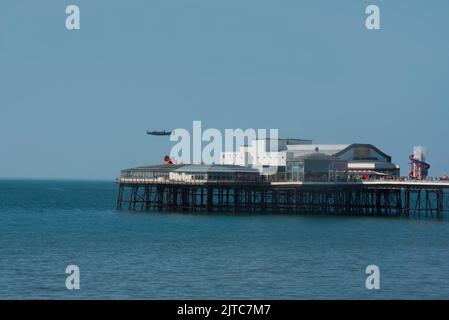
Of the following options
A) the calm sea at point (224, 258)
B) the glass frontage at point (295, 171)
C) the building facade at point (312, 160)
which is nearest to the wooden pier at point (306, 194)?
the glass frontage at point (295, 171)

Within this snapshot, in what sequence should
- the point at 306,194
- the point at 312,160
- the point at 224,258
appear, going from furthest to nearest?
1. the point at 306,194
2. the point at 312,160
3. the point at 224,258

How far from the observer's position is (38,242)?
62688 mm

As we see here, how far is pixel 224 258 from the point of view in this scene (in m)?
52.8

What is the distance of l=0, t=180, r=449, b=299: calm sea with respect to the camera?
134ft

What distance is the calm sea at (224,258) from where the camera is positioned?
40906 millimetres

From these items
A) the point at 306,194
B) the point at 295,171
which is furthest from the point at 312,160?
the point at 306,194

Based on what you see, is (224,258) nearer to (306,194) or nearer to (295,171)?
(295,171)

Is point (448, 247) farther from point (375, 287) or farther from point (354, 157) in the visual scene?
point (354, 157)

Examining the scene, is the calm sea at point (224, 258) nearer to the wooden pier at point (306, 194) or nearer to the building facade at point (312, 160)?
the wooden pier at point (306, 194)

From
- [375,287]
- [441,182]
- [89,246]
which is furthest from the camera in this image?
[441,182]

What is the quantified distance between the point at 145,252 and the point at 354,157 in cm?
5949

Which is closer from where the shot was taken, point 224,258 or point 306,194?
point 224,258

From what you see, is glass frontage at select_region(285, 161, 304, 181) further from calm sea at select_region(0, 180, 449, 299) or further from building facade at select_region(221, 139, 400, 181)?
calm sea at select_region(0, 180, 449, 299)
